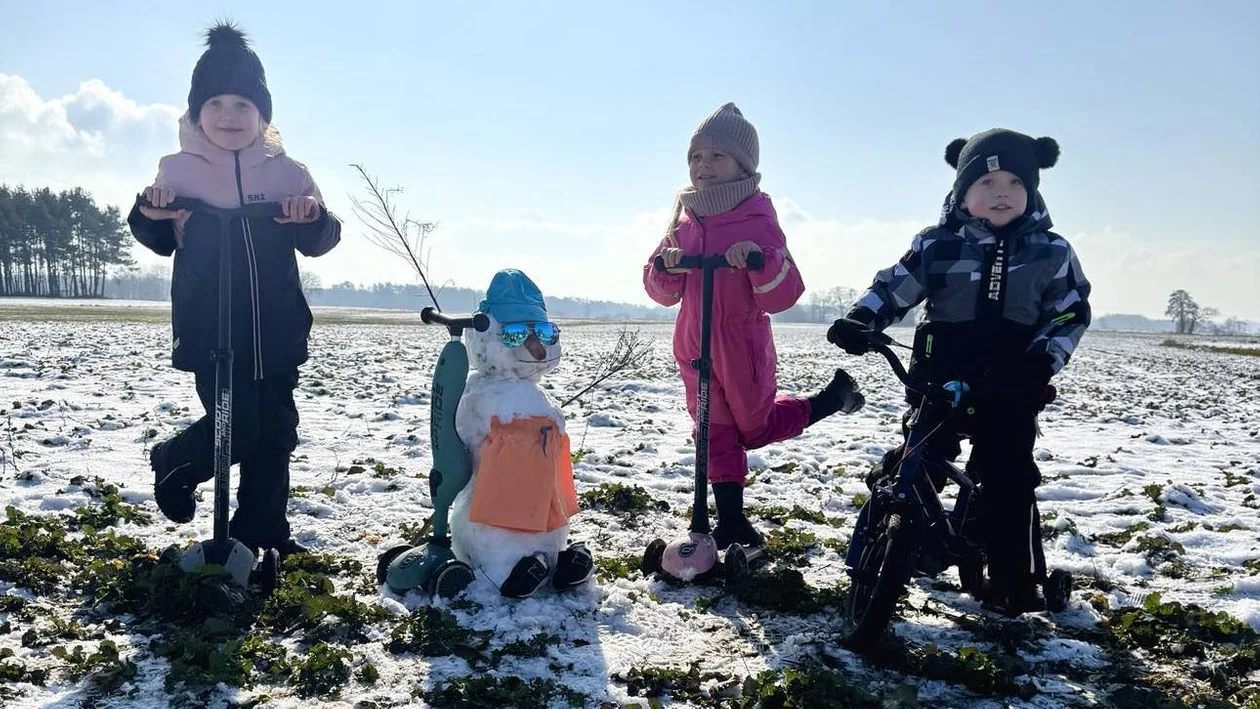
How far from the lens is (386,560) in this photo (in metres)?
3.64

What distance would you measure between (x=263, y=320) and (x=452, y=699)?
2.19 meters

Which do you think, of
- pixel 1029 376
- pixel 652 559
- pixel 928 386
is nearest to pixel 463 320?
pixel 652 559

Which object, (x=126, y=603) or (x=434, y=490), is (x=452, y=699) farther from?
(x=126, y=603)

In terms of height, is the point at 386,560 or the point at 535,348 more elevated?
the point at 535,348

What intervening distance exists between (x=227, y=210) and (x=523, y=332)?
143cm

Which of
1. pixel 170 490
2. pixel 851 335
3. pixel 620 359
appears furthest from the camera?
pixel 620 359

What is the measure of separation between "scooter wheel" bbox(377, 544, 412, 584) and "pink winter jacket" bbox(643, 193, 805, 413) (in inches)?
70.7

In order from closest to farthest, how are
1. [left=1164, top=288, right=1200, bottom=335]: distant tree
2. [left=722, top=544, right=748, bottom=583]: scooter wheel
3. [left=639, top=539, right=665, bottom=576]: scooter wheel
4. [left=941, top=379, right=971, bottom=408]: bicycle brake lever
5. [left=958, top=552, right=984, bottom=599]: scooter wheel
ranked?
[left=941, top=379, right=971, bottom=408]: bicycle brake lever → [left=958, top=552, right=984, bottom=599]: scooter wheel → [left=722, top=544, right=748, bottom=583]: scooter wheel → [left=639, top=539, right=665, bottom=576]: scooter wheel → [left=1164, top=288, right=1200, bottom=335]: distant tree

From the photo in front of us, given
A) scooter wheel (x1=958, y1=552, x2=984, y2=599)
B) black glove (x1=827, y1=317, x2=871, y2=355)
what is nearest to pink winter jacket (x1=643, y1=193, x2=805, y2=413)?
black glove (x1=827, y1=317, x2=871, y2=355)

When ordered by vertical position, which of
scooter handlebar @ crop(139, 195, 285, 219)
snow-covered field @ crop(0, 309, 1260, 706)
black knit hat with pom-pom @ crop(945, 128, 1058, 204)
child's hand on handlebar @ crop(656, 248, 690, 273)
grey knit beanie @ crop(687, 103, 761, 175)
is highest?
grey knit beanie @ crop(687, 103, 761, 175)

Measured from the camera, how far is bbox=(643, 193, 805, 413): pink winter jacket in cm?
407

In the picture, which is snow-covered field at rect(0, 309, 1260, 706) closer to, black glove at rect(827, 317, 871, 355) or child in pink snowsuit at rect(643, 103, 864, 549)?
child in pink snowsuit at rect(643, 103, 864, 549)

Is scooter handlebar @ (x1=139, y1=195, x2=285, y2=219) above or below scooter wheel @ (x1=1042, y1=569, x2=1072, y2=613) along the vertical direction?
above

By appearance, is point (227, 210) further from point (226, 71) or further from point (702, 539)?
point (702, 539)
